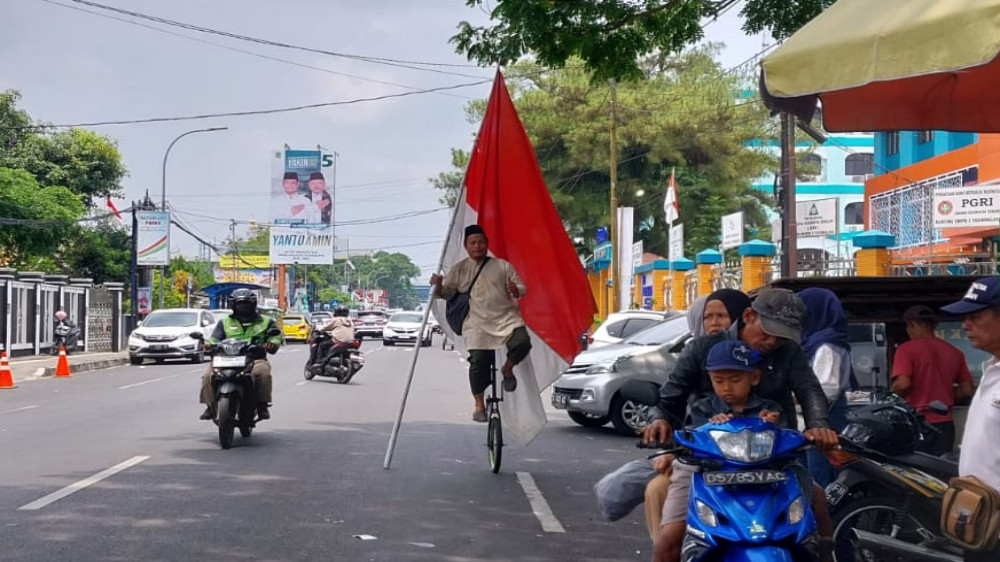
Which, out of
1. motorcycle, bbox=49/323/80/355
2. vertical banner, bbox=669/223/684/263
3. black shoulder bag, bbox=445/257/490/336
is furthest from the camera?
motorcycle, bbox=49/323/80/355

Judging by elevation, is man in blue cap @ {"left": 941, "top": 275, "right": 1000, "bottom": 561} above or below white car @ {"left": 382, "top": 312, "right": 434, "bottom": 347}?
above

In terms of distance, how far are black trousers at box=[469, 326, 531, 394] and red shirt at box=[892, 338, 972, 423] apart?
11.0ft

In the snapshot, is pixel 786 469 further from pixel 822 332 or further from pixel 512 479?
pixel 512 479

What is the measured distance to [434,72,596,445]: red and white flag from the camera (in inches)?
→ 430

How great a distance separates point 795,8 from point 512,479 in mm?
5509

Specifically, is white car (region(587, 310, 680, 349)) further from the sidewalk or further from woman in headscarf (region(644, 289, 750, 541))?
the sidewalk

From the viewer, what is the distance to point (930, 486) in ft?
18.2

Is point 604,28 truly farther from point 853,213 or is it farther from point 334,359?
point 853,213

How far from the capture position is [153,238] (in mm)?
42656

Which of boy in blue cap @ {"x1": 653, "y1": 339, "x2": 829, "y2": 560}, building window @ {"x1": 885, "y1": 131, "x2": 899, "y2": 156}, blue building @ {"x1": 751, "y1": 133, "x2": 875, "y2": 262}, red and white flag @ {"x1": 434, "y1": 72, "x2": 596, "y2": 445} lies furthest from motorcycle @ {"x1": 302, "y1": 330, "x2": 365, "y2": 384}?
blue building @ {"x1": 751, "y1": 133, "x2": 875, "y2": 262}

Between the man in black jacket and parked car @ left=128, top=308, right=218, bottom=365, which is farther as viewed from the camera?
parked car @ left=128, top=308, right=218, bottom=365

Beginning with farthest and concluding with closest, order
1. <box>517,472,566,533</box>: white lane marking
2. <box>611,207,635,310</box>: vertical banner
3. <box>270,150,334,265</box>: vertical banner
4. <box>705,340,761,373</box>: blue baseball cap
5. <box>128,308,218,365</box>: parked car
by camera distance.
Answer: <box>270,150,334,265</box>: vertical banner, <box>611,207,635,310</box>: vertical banner, <box>128,308,218,365</box>: parked car, <box>517,472,566,533</box>: white lane marking, <box>705,340,761,373</box>: blue baseball cap

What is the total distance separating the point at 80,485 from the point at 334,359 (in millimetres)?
14539

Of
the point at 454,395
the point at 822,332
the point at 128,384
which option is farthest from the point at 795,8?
the point at 128,384
